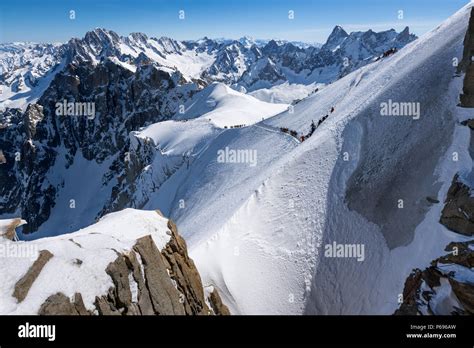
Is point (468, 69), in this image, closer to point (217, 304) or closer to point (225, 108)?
point (217, 304)

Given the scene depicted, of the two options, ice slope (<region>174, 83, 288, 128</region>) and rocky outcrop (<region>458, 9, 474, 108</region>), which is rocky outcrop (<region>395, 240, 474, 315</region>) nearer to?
rocky outcrop (<region>458, 9, 474, 108</region>)

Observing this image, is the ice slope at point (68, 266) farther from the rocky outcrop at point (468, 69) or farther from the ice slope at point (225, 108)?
the ice slope at point (225, 108)

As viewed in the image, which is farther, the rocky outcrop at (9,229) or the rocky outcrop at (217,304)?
the rocky outcrop at (217,304)

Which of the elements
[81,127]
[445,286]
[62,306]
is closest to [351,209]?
[445,286]

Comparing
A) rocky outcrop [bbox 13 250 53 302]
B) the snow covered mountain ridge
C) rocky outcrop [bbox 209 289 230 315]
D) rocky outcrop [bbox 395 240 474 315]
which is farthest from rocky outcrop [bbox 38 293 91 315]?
rocky outcrop [bbox 395 240 474 315]

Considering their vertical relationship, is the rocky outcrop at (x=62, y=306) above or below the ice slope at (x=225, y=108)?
below

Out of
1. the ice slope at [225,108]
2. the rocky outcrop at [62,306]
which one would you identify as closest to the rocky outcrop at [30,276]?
the rocky outcrop at [62,306]
